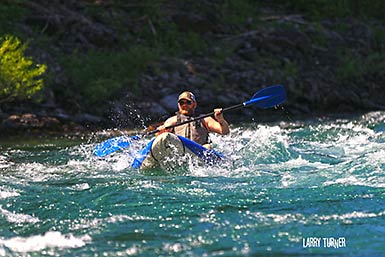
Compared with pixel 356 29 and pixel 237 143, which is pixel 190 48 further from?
pixel 237 143

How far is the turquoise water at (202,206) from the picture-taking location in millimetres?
4652

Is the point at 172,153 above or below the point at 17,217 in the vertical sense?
above

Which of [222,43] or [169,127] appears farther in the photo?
[222,43]

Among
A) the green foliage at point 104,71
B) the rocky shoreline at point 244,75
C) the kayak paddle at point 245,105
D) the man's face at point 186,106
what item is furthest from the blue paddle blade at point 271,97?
the green foliage at point 104,71

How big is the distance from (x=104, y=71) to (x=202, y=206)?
10.00 m

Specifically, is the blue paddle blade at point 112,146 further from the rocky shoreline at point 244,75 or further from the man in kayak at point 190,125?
the rocky shoreline at point 244,75

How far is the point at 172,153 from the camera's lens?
7.59m

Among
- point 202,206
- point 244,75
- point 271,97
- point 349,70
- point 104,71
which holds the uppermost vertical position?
point 349,70

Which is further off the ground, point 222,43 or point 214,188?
point 222,43

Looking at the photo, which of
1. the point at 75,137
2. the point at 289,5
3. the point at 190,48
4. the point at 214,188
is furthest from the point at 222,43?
the point at 214,188

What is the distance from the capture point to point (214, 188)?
6598 mm

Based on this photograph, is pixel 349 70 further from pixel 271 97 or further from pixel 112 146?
pixel 112 146

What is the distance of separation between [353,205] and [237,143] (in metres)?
5.09

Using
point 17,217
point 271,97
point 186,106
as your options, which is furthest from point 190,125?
point 17,217
